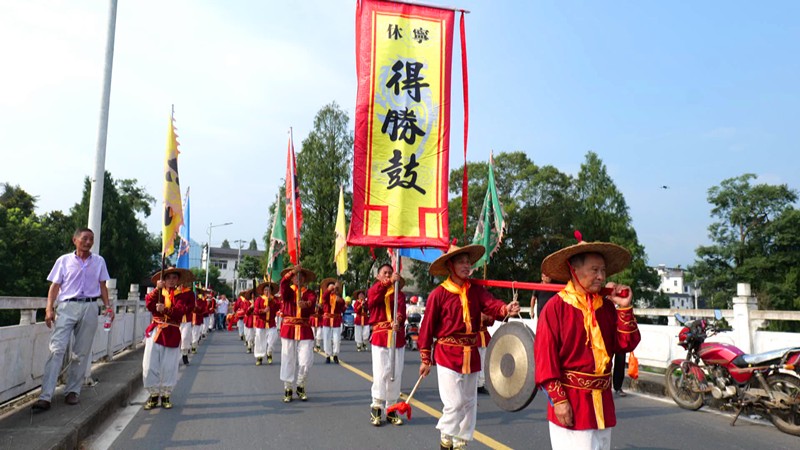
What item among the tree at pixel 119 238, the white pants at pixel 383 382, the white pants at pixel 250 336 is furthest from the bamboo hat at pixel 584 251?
the tree at pixel 119 238

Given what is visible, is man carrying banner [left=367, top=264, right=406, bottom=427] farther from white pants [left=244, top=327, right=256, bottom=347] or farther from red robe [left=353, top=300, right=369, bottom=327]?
white pants [left=244, top=327, right=256, bottom=347]

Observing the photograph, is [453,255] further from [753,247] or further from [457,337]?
[753,247]

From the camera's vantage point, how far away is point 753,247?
53.4 meters

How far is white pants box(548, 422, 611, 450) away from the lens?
139 inches

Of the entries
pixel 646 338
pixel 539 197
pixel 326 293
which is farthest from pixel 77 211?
pixel 646 338

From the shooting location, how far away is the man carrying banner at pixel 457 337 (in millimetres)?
5363

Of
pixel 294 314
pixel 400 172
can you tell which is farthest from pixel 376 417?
pixel 400 172

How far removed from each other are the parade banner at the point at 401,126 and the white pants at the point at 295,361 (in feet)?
10.8

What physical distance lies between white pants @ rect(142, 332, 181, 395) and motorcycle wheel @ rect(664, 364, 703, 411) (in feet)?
23.4

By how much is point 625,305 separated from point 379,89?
4.10 metres

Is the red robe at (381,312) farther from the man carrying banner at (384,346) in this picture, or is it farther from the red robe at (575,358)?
the red robe at (575,358)

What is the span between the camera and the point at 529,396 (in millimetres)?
3906

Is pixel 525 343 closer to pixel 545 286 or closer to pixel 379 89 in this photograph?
pixel 545 286

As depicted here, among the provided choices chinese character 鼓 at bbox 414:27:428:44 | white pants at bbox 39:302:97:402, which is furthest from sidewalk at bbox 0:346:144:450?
chinese character 鼓 at bbox 414:27:428:44
